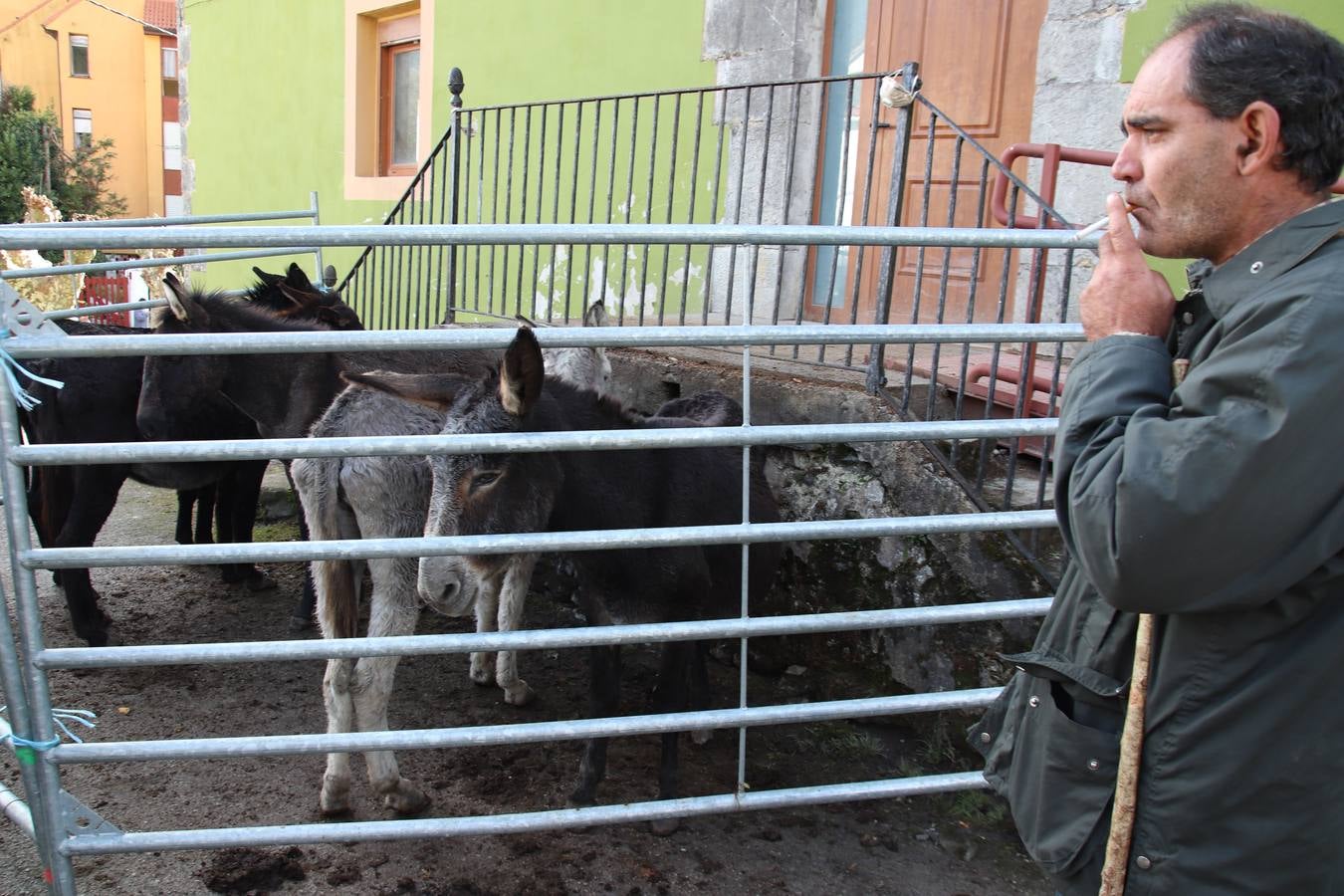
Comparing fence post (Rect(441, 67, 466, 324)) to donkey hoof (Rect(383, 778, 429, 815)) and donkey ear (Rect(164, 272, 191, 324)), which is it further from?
donkey hoof (Rect(383, 778, 429, 815))

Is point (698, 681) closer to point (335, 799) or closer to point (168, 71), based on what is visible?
point (335, 799)

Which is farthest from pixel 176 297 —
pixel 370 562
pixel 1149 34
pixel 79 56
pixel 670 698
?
→ pixel 79 56

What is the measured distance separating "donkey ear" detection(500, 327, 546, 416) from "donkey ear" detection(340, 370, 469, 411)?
30 cm

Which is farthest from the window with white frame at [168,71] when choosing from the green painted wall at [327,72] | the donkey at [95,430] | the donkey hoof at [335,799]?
the donkey hoof at [335,799]

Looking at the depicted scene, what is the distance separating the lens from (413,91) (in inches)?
445

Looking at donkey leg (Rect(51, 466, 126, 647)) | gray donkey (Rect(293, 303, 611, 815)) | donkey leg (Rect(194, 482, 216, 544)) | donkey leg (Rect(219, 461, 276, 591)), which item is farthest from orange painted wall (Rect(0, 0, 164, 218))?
gray donkey (Rect(293, 303, 611, 815))

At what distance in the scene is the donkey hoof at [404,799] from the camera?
3621 mm

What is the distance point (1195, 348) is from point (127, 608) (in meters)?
5.96

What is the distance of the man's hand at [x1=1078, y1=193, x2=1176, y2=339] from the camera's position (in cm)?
152

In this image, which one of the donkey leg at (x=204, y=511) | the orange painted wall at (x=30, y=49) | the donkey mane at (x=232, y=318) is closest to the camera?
the donkey mane at (x=232, y=318)

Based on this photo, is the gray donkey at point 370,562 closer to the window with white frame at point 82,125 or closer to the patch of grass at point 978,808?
the patch of grass at point 978,808

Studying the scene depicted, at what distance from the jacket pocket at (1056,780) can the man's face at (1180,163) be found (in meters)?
0.74

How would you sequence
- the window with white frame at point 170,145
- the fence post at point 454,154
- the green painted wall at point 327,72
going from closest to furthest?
1. the fence post at point 454,154
2. the green painted wall at point 327,72
3. the window with white frame at point 170,145

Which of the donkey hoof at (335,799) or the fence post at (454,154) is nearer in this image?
the donkey hoof at (335,799)
